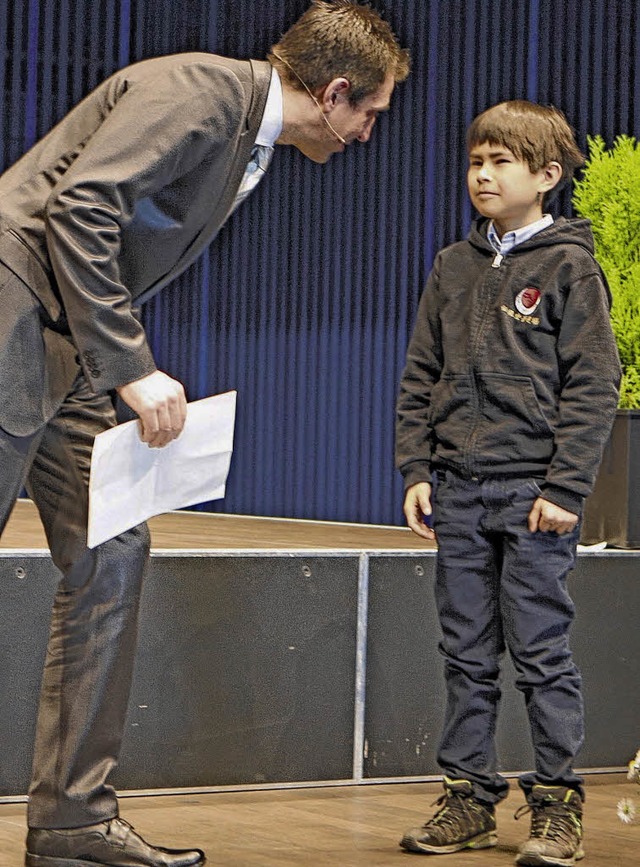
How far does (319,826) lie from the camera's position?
7.66 ft

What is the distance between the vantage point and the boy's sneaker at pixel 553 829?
6.84 ft

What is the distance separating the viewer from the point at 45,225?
5.60ft

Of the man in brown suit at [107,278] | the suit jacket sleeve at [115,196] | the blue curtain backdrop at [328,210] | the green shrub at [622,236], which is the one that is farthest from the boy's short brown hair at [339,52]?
the blue curtain backdrop at [328,210]

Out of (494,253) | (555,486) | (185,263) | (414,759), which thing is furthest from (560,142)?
(414,759)

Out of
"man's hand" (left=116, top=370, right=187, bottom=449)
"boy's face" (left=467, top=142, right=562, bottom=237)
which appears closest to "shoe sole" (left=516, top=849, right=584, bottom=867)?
"man's hand" (left=116, top=370, right=187, bottom=449)

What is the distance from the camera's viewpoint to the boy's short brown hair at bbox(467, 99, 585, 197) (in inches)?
90.1

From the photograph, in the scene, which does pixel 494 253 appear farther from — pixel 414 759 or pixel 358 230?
pixel 358 230

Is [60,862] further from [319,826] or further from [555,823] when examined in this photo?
[555,823]

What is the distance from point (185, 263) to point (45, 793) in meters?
0.75

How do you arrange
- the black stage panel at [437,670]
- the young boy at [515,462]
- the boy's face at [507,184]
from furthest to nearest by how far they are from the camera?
the black stage panel at [437,670]
the boy's face at [507,184]
the young boy at [515,462]

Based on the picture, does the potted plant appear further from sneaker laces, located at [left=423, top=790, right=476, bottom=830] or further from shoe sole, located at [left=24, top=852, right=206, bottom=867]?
shoe sole, located at [left=24, top=852, right=206, bottom=867]

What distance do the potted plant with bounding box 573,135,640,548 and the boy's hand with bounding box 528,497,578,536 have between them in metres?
0.83

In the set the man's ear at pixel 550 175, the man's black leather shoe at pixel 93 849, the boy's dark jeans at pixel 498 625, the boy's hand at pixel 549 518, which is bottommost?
the man's black leather shoe at pixel 93 849

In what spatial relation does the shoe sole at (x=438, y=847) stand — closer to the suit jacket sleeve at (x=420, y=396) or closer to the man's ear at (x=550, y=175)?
the suit jacket sleeve at (x=420, y=396)
